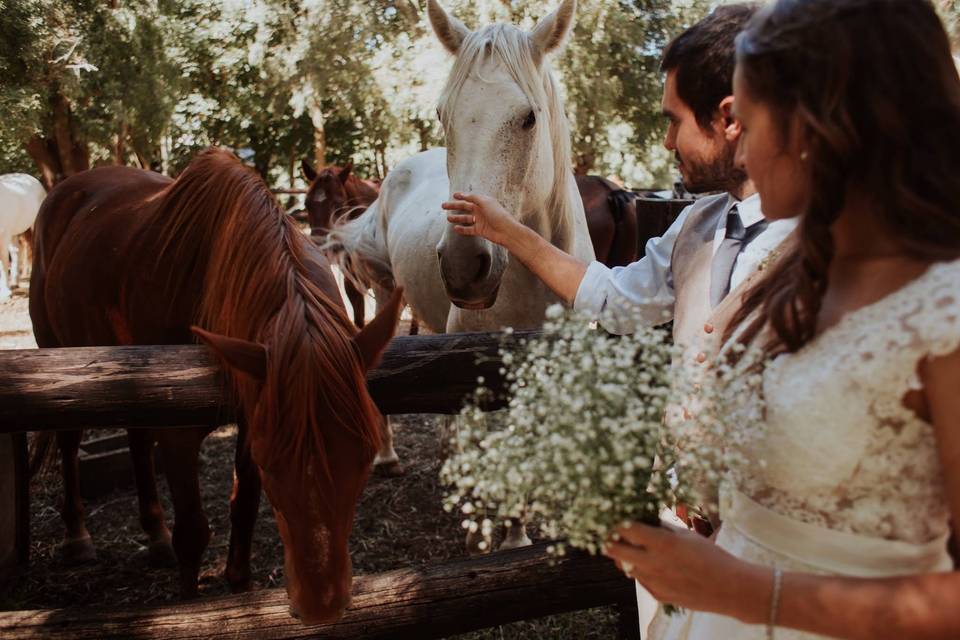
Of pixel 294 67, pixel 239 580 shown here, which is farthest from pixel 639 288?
pixel 294 67

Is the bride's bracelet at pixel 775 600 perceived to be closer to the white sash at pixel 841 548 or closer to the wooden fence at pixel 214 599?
the white sash at pixel 841 548

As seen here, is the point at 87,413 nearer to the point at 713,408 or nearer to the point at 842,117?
the point at 713,408

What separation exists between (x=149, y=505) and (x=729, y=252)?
3.33m

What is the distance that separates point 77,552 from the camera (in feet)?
12.8

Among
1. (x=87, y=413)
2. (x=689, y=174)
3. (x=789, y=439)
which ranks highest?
(x=689, y=174)

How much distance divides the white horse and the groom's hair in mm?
12233

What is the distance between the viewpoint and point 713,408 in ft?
3.75

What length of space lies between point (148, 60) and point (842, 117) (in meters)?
13.1

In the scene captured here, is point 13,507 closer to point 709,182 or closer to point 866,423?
point 709,182

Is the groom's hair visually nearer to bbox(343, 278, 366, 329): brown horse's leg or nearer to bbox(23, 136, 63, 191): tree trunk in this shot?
bbox(343, 278, 366, 329): brown horse's leg

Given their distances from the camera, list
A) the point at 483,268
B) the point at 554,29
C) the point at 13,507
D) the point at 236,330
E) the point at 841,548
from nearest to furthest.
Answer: the point at 841,548
the point at 236,330
the point at 483,268
the point at 554,29
the point at 13,507

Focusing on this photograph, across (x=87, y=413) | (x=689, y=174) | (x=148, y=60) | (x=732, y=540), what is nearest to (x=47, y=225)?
(x=87, y=413)

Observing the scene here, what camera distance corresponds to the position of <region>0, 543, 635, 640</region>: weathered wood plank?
2.24 metres

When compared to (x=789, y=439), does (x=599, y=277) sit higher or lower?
higher
